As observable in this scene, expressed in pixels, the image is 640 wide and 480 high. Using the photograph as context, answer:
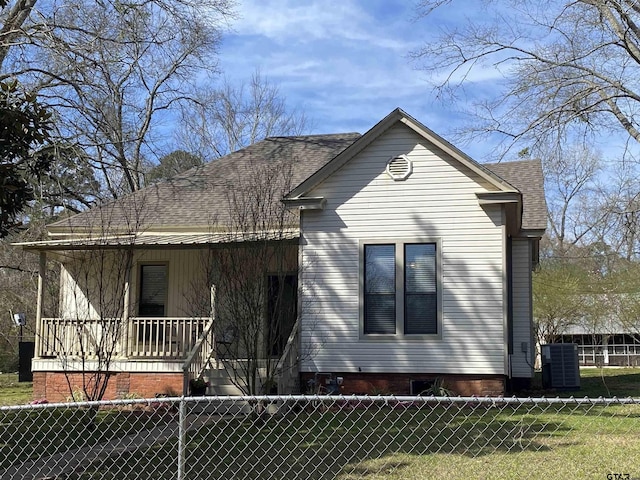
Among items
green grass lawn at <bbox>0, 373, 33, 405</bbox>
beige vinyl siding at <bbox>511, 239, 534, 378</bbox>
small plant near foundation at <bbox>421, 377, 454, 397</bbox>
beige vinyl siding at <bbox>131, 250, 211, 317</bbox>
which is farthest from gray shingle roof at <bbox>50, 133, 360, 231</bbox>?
beige vinyl siding at <bbox>511, 239, 534, 378</bbox>

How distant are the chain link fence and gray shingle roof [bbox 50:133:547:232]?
6113mm

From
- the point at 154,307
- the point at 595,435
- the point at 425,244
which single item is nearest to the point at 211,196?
the point at 154,307

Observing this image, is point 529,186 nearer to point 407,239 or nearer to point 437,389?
point 407,239

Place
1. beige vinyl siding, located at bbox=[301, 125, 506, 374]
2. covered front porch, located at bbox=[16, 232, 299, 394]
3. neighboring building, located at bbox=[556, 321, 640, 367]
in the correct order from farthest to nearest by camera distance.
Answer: neighboring building, located at bbox=[556, 321, 640, 367] < beige vinyl siding, located at bbox=[301, 125, 506, 374] < covered front porch, located at bbox=[16, 232, 299, 394]

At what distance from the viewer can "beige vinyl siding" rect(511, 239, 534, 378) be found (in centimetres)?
1714

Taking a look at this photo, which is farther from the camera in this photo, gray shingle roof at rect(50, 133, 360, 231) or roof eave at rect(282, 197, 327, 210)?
gray shingle roof at rect(50, 133, 360, 231)

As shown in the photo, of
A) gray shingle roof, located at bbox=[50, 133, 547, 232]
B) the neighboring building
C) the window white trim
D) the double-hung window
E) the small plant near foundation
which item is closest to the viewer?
the small plant near foundation

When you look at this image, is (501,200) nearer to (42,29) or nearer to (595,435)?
(595,435)

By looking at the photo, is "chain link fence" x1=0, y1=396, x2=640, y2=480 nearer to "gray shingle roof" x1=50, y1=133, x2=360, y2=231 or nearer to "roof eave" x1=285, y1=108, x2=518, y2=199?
"roof eave" x1=285, y1=108, x2=518, y2=199

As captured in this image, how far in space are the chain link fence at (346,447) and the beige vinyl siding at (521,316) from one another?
427 centimetres

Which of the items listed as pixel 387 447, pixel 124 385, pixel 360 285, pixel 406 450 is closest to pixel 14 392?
pixel 124 385

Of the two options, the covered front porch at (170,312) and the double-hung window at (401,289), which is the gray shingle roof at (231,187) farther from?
the double-hung window at (401,289)

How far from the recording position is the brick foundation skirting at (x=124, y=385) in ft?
50.6

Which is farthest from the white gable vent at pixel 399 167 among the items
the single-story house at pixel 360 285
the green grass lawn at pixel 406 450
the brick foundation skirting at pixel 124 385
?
the brick foundation skirting at pixel 124 385
